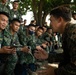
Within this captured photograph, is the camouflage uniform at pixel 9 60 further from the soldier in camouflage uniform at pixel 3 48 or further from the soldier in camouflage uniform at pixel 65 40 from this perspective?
the soldier in camouflage uniform at pixel 65 40

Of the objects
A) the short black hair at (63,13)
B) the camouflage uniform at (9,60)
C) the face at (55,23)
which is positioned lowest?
the camouflage uniform at (9,60)

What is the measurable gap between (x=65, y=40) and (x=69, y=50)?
0.47ft

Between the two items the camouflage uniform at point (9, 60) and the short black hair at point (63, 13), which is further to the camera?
the camouflage uniform at point (9, 60)

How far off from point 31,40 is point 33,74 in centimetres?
124

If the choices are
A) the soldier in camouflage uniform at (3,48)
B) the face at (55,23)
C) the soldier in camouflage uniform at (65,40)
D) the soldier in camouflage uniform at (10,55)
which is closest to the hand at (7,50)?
the soldier in camouflage uniform at (3,48)

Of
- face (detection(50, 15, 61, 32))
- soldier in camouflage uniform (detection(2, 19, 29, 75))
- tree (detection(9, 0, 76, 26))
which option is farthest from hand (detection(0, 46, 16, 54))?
tree (detection(9, 0, 76, 26))

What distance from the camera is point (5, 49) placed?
4.73 m

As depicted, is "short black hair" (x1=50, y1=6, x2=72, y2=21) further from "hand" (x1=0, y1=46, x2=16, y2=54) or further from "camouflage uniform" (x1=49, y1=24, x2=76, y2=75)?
"hand" (x1=0, y1=46, x2=16, y2=54)

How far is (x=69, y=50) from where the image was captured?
2887 millimetres

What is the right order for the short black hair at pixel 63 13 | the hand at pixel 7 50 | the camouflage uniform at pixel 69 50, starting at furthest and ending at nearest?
1. the hand at pixel 7 50
2. the short black hair at pixel 63 13
3. the camouflage uniform at pixel 69 50

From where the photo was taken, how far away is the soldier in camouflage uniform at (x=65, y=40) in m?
2.81

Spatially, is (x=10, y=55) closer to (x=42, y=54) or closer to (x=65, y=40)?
(x=42, y=54)

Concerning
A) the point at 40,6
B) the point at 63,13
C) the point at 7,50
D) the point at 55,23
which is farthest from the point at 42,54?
the point at 40,6

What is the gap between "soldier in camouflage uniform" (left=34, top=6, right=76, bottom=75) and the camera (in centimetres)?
281
